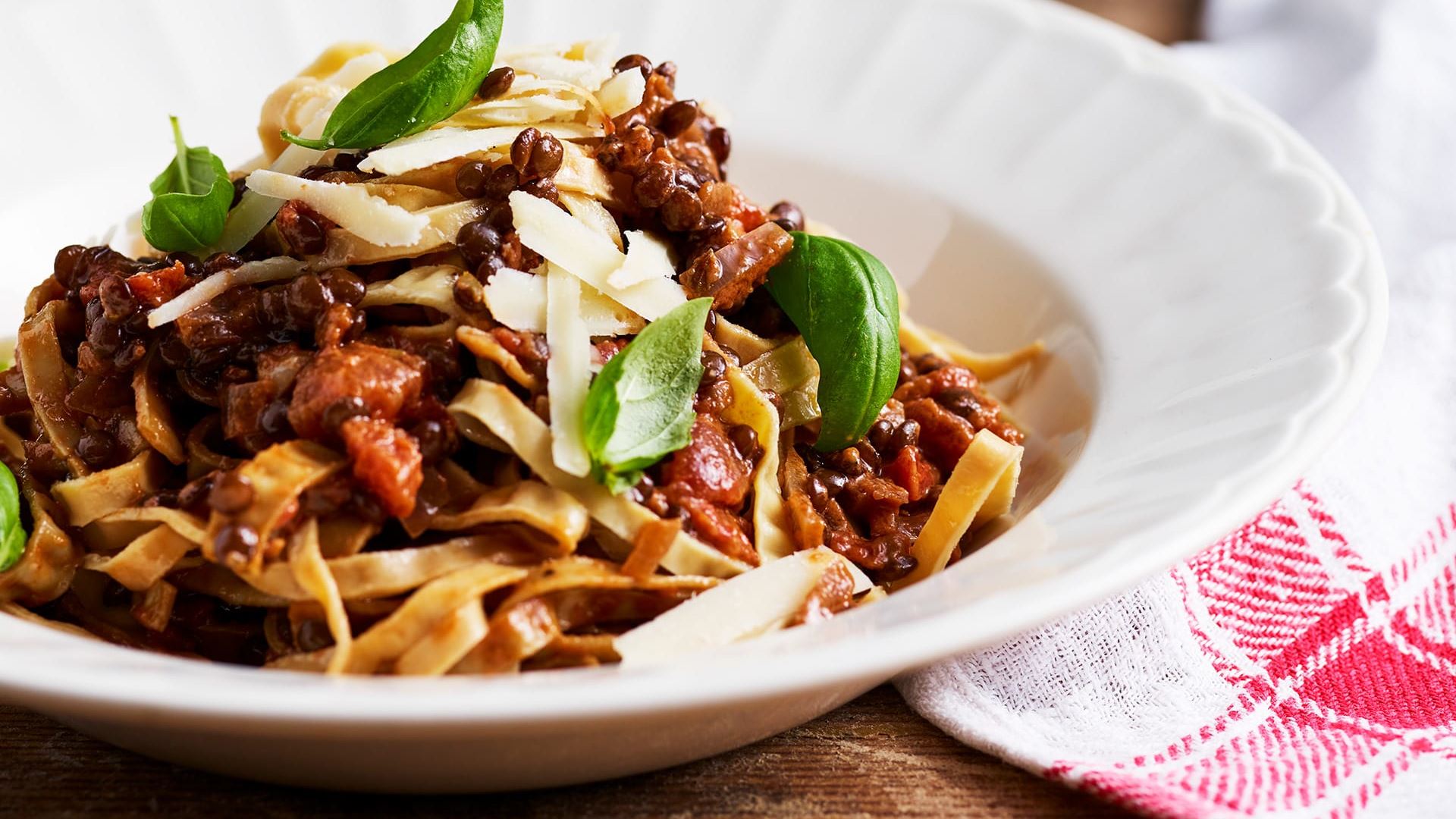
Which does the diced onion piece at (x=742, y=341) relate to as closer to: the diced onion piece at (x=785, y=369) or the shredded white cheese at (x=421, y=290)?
the diced onion piece at (x=785, y=369)

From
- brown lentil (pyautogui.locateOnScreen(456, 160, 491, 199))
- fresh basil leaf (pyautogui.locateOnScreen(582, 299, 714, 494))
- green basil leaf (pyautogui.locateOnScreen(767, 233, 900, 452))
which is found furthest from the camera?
green basil leaf (pyautogui.locateOnScreen(767, 233, 900, 452))

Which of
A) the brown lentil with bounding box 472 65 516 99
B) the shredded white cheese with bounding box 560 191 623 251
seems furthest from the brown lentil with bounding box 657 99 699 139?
the brown lentil with bounding box 472 65 516 99

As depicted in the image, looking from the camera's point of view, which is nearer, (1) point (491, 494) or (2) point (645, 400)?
(2) point (645, 400)

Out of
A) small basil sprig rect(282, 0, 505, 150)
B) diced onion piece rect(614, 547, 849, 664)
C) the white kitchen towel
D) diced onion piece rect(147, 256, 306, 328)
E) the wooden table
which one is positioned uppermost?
small basil sprig rect(282, 0, 505, 150)

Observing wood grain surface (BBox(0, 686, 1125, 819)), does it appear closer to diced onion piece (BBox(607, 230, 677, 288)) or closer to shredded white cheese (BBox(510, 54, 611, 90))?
diced onion piece (BBox(607, 230, 677, 288))

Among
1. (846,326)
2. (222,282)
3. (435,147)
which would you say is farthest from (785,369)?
(222,282)

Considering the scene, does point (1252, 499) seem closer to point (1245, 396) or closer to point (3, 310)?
point (1245, 396)

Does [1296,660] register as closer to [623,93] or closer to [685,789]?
[685,789]
